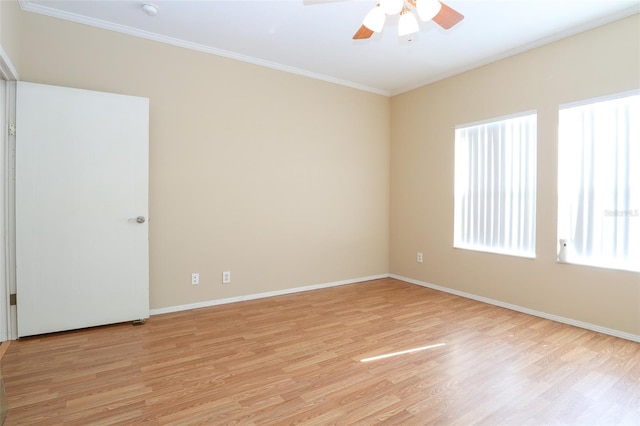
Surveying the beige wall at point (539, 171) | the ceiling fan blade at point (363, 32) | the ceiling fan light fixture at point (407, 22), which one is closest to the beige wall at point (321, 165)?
the beige wall at point (539, 171)

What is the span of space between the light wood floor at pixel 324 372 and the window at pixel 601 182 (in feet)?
2.47

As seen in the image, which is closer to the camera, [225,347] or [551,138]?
[225,347]

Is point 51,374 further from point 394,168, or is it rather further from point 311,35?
point 394,168

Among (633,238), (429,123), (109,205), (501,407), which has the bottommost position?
(501,407)

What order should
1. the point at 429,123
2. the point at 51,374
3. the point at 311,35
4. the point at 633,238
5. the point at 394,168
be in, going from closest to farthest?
the point at 51,374 → the point at 633,238 → the point at 311,35 → the point at 429,123 → the point at 394,168

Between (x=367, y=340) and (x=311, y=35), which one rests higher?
(x=311, y=35)

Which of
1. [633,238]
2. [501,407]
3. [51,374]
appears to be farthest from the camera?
[633,238]

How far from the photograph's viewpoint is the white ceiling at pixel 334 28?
2740 millimetres

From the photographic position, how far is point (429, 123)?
4449mm

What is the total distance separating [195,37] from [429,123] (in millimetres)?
2981

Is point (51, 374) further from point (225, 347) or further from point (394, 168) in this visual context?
point (394, 168)

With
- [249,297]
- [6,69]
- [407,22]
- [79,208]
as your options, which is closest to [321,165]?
[249,297]

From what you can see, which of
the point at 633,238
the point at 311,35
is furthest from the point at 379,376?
the point at 311,35

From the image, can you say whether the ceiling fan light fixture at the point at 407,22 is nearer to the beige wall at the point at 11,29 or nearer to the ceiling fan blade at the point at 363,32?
the ceiling fan blade at the point at 363,32
